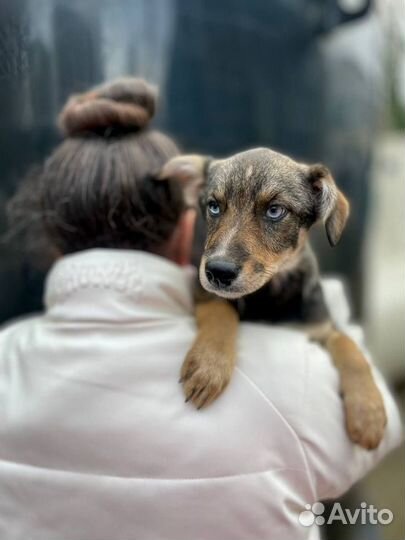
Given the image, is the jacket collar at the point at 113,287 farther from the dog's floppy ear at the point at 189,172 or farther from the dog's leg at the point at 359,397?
the dog's leg at the point at 359,397

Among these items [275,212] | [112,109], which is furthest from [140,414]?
[112,109]

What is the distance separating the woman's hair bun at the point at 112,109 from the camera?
1051 mm

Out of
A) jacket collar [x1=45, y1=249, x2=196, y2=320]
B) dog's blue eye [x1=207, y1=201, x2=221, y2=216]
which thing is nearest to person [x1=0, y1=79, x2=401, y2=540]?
jacket collar [x1=45, y1=249, x2=196, y2=320]

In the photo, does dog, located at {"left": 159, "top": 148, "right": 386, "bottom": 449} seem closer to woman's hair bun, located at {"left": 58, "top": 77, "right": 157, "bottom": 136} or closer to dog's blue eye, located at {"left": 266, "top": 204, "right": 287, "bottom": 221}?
dog's blue eye, located at {"left": 266, "top": 204, "right": 287, "bottom": 221}

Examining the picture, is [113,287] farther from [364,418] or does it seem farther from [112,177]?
[364,418]

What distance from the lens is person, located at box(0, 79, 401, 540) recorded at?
89 cm

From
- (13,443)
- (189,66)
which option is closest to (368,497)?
(13,443)

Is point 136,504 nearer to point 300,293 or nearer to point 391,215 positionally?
point 300,293

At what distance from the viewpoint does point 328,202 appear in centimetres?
88

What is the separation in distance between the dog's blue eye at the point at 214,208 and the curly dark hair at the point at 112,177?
0.16m

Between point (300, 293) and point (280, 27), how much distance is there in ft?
3.44

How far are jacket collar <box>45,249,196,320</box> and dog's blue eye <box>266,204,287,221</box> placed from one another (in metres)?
0.23

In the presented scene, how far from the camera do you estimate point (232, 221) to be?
866mm

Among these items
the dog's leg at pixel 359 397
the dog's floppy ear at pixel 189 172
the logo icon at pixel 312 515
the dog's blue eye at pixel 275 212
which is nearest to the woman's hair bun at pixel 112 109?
the dog's floppy ear at pixel 189 172
